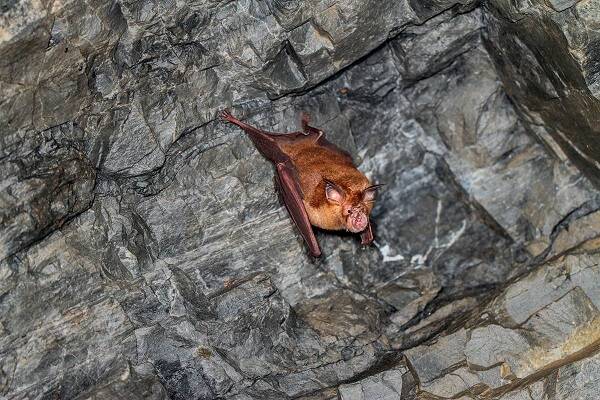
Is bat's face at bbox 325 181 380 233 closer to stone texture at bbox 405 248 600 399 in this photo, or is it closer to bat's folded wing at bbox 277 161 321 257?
bat's folded wing at bbox 277 161 321 257

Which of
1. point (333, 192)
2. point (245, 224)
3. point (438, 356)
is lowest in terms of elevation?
point (438, 356)

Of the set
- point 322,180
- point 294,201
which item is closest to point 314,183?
point 322,180

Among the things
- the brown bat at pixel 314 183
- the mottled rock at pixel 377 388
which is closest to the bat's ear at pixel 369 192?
the brown bat at pixel 314 183

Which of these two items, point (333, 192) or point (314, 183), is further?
point (314, 183)

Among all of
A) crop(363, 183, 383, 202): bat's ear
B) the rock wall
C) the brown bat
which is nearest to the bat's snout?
the brown bat

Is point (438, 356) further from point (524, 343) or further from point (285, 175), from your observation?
point (285, 175)

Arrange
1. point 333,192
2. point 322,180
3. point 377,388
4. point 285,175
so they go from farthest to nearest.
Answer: point 322,180, point 285,175, point 333,192, point 377,388

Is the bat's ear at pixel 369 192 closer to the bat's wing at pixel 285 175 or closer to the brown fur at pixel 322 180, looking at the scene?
the brown fur at pixel 322 180
